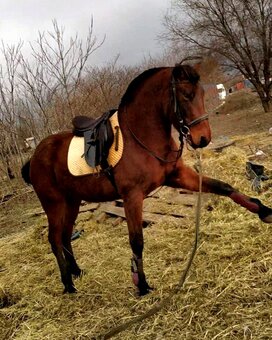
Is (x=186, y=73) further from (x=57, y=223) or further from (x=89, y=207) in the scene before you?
(x=89, y=207)

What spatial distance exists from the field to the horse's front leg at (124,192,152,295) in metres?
0.14

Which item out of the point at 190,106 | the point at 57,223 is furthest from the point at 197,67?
the point at 57,223

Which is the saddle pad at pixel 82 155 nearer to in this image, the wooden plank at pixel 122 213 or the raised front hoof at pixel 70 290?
the raised front hoof at pixel 70 290

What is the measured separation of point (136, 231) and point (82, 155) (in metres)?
0.92

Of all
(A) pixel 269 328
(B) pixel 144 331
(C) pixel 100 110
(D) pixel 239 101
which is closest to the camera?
(A) pixel 269 328

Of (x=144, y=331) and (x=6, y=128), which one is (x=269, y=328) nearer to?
(x=144, y=331)

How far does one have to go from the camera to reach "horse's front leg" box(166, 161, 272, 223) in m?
3.32

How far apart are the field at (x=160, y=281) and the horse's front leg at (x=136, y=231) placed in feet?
0.47

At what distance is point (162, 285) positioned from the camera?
11.7 ft

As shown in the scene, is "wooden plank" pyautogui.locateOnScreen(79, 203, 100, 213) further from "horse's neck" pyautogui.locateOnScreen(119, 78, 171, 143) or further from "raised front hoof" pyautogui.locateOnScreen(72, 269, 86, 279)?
"horse's neck" pyautogui.locateOnScreen(119, 78, 171, 143)

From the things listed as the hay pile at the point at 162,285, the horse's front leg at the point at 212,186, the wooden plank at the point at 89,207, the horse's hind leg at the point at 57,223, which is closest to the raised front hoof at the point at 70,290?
the hay pile at the point at 162,285

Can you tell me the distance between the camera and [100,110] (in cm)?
1498

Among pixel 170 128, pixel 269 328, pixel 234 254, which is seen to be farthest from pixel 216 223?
pixel 269 328

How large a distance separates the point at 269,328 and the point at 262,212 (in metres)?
1.01
